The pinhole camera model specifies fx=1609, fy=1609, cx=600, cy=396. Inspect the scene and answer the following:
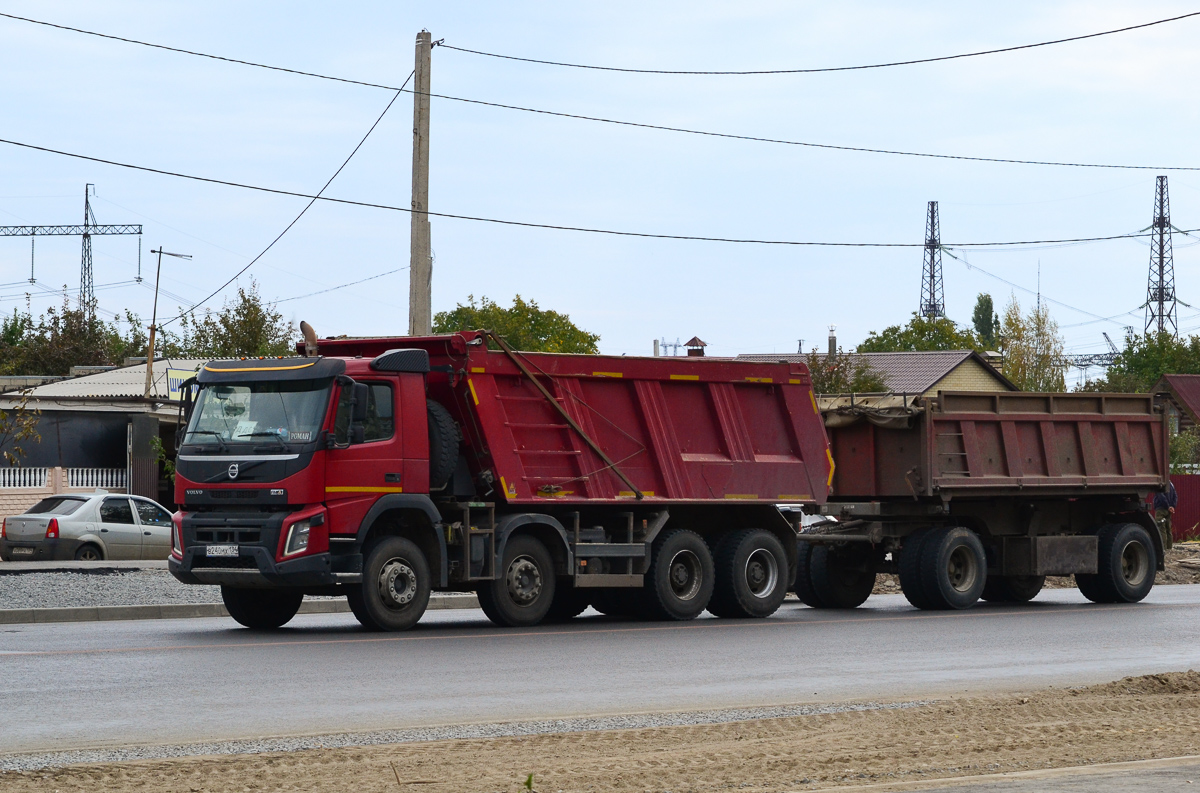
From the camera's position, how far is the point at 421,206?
2195cm

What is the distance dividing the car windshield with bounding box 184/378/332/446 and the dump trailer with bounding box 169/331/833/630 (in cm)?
2

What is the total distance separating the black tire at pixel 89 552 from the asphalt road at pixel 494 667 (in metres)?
10.4

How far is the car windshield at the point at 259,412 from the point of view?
15195 mm

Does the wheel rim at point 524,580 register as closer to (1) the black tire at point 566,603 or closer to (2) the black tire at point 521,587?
(2) the black tire at point 521,587

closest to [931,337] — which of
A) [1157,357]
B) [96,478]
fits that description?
[1157,357]

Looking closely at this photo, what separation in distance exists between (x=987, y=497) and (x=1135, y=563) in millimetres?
2782

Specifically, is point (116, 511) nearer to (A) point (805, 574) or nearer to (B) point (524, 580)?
(A) point (805, 574)

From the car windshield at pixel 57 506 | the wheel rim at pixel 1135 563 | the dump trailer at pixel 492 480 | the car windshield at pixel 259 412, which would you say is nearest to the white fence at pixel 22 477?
the car windshield at pixel 57 506

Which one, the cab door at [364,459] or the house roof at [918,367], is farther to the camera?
the house roof at [918,367]

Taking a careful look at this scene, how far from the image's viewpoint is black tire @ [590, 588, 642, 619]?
17.9 meters

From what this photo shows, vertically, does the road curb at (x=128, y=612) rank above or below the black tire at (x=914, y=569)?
below

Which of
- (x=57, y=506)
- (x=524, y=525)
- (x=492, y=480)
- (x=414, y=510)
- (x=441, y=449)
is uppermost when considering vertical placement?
(x=441, y=449)

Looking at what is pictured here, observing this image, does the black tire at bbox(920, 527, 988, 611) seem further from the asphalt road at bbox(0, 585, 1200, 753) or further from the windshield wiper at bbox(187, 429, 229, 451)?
the windshield wiper at bbox(187, 429, 229, 451)

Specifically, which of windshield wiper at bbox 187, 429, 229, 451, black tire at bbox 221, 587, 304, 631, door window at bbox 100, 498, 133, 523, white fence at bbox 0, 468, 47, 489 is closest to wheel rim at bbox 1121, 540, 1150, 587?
black tire at bbox 221, 587, 304, 631
